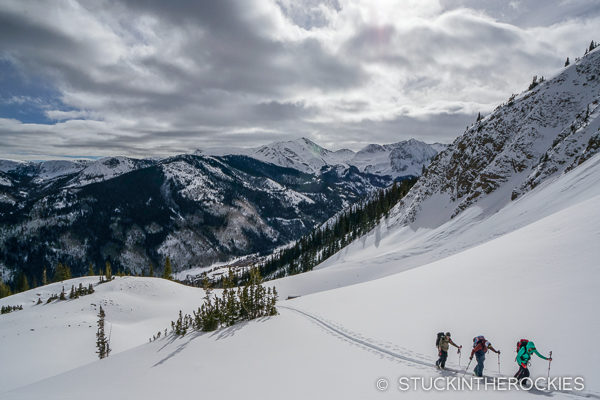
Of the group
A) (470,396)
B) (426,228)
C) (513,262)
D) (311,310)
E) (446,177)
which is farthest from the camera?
(446,177)

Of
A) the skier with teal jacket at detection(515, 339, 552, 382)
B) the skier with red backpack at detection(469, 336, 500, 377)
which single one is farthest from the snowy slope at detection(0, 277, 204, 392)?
the skier with teal jacket at detection(515, 339, 552, 382)

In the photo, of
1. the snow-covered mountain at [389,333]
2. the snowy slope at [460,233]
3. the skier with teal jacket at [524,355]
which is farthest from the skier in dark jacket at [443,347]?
the snowy slope at [460,233]

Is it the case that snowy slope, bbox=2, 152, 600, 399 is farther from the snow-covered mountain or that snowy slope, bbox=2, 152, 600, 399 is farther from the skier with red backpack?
the skier with red backpack

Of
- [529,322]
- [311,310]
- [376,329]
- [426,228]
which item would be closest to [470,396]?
[529,322]

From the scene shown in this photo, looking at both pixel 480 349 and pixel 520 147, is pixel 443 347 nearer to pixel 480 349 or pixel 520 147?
pixel 480 349

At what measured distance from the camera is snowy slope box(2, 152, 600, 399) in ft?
35.2

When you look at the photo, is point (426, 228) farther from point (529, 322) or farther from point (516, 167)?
point (529, 322)

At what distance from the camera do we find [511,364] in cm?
1090

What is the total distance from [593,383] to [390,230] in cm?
8219

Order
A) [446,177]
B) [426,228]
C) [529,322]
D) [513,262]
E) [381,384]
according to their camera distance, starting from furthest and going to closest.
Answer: [446,177]
[426,228]
[513,262]
[529,322]
[381,384]

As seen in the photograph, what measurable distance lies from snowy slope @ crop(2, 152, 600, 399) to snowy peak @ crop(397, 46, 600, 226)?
124 ft

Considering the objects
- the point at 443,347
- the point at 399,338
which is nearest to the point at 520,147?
the point at 399,338

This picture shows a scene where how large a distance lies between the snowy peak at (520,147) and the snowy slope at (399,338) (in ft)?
124

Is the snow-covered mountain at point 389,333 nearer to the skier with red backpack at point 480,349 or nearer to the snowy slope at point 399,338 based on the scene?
the snowy slope at point 399,338
